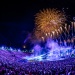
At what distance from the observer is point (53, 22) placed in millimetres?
24062

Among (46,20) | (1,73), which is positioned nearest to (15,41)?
(46,20)

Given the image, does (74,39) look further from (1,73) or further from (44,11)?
(1,73)

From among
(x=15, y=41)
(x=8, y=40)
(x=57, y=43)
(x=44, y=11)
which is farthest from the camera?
(x=57, y=43)

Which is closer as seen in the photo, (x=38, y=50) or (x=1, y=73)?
(x=1, y=73)

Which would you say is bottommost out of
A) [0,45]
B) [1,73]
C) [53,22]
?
[1,73]

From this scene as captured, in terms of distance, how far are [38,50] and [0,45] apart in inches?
275

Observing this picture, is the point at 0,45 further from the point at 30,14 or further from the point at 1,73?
the point at 1,73

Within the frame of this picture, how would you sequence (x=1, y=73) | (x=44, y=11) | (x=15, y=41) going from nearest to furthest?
1. (x=1, y=73)
2. (x=44, y=11)
3. (x=15, y=41)

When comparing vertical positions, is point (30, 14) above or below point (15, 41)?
above

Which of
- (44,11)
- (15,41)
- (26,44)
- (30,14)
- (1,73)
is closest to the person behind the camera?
(1,73)

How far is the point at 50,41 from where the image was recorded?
34.5 metres

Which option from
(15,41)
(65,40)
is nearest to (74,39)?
(65,40)

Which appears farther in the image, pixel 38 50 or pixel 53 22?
pixel 38 50

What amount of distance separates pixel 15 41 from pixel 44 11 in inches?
317
